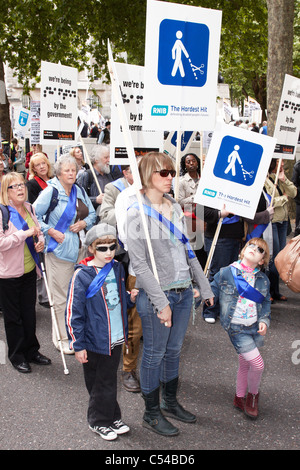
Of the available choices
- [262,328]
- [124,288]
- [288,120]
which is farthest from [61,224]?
[288,120]

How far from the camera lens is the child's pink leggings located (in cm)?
377

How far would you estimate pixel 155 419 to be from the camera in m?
3.63

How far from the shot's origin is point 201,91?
13.3 feet

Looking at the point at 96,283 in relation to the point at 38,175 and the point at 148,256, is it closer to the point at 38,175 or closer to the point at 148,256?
the point at 148,256

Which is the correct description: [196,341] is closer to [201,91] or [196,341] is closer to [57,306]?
[57,306]

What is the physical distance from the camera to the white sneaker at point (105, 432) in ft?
11.5

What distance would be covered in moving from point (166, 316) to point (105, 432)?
96 cm

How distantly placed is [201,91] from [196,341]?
8.43 ft

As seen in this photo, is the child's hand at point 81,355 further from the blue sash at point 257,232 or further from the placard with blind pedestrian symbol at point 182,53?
the blue sash at point 257,232

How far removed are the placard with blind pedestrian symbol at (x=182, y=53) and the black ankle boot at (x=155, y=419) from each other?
2326mm

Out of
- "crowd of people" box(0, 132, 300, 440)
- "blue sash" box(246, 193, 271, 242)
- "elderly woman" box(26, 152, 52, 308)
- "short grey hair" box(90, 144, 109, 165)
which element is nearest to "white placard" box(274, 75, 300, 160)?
"blue sash" box(246, 193, 271, 242)

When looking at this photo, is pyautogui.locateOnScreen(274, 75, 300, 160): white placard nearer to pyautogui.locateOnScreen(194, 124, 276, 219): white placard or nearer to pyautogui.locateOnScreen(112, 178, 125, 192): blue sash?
pyautogui.locateOnScreen(194, 124, 276, 219): white placard
